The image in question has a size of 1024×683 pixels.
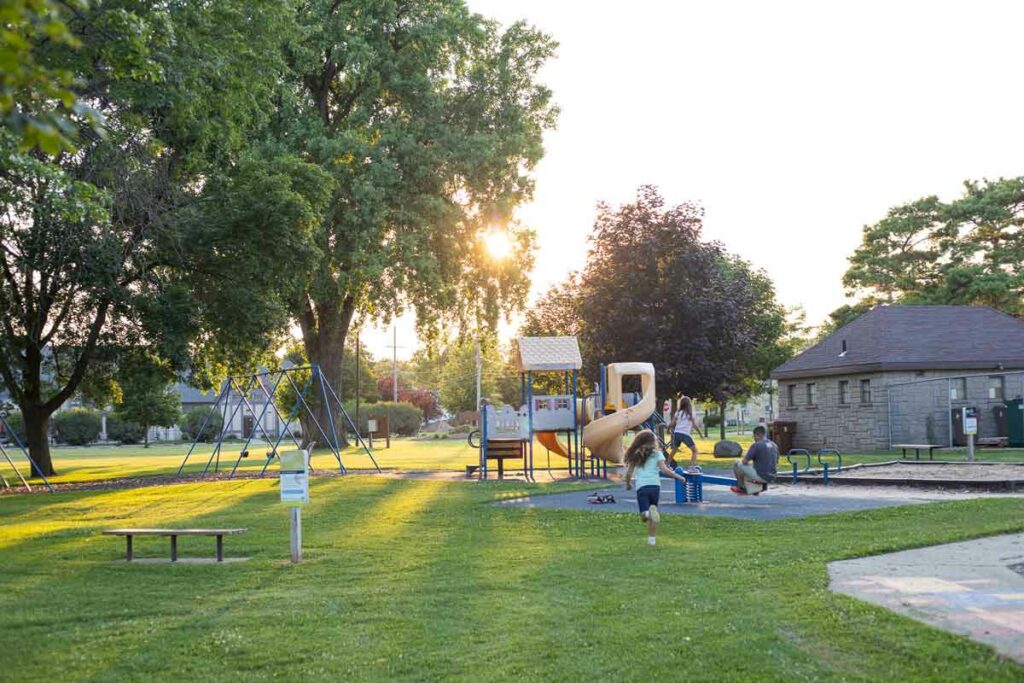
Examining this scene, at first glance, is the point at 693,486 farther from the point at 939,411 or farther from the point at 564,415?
the point at 939,411

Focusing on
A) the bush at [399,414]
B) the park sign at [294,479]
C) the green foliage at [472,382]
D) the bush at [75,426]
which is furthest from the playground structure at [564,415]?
the green foliage at [472,382]

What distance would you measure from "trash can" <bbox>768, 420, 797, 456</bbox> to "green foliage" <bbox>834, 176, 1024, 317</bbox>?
16.4 meters

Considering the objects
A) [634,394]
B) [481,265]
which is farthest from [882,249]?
[634,394]

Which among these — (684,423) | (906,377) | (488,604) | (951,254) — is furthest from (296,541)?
(951,254)

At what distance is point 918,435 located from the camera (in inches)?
1401

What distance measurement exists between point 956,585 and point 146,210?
20.4m

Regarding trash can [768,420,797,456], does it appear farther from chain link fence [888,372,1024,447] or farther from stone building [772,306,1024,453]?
chain link fence [888,372,1024,447]

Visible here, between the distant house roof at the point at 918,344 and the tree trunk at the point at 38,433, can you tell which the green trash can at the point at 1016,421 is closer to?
the distant house roof at the point at 918,344

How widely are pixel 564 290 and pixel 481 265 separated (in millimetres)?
7822

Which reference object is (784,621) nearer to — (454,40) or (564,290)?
(454,40)

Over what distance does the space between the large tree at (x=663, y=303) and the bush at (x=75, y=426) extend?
171 feet

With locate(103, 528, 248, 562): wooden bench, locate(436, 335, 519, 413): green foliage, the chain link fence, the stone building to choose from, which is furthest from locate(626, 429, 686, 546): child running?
locate(436, 335, 519, 413): green foliage

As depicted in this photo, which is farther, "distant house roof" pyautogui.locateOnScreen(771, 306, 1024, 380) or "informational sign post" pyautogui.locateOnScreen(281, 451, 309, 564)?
"distant house roof" pyautogui.locateOnScreen(771, 306, 1024, 380)

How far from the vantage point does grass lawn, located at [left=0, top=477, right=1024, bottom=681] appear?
728 centimetres
